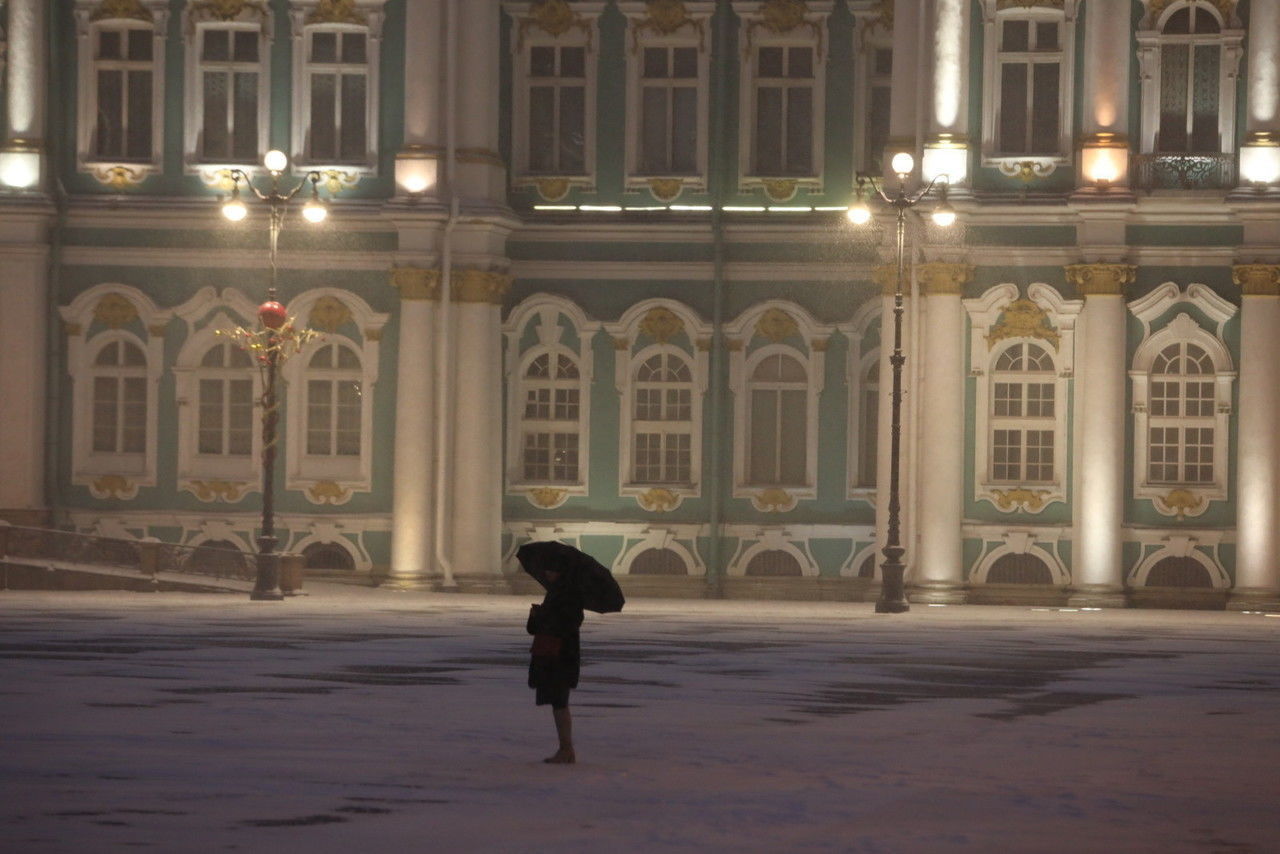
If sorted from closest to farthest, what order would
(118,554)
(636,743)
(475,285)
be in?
(636,743) < (118,554) < (475,285)

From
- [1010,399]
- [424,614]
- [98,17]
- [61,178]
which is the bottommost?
[424,614]

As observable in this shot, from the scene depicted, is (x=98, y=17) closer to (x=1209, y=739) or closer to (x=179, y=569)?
(x=179, y=569)

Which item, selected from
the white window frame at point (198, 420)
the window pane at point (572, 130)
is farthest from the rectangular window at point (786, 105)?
the white window frame at point (198, 420)

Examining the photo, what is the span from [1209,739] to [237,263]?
2760 centimetres

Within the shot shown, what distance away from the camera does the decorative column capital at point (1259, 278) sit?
1580 inches

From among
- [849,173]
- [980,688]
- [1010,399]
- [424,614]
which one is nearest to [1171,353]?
[1010,399]

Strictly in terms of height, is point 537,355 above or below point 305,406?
above

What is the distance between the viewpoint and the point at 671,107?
43.6 metres

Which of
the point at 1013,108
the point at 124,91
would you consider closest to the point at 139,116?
the point at 124,91

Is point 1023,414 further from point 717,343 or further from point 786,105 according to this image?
point 786,105

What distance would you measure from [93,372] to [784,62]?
13.0 meters

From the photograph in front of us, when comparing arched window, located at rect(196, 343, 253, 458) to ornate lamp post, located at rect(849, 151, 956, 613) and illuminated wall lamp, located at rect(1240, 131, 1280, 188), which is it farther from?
illuminated wall lamp, located at rect(1240, 131, 1280, 188)

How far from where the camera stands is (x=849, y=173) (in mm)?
43094

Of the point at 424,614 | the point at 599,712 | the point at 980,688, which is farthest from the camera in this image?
the point at 424,614
